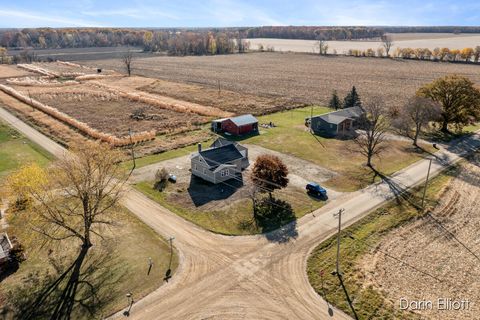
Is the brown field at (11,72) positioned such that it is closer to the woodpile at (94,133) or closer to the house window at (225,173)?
the woodpile at (94,133)

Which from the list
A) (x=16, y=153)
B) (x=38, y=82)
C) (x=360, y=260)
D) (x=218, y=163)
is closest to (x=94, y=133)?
(x=16, y=153)

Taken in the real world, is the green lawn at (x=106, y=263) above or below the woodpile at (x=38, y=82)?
below

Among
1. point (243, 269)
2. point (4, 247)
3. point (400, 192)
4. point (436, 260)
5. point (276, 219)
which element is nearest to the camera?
point (243, 269)

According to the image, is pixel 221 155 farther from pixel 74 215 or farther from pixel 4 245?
pixel 4 245

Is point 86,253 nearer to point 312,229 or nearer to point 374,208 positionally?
point 312,229

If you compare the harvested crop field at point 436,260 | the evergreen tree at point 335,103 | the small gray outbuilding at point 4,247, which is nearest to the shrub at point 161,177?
the small gray outbuilding at point 4,247

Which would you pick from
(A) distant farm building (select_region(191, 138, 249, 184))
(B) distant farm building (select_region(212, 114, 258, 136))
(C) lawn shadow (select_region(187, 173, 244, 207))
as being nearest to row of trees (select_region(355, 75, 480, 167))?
(B) distant farm building (select_region(212, 114, 258, 136))
